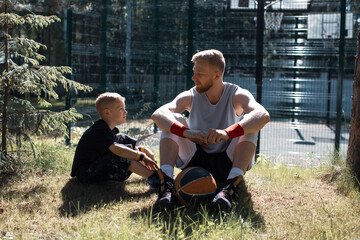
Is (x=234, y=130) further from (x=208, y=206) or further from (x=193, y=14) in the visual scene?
(x=193, y=14)

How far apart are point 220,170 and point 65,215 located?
1596 millimetres

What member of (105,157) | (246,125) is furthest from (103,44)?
(246,125)

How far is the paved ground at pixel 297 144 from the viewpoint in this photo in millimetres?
6290

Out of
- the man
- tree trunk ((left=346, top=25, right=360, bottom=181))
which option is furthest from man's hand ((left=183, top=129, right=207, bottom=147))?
tree trunk ((left=346, top=25, right=360, bottom=181))

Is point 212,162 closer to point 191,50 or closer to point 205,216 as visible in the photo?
point 205,216

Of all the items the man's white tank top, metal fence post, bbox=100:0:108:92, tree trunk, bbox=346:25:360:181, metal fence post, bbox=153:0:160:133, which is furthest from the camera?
metal fence post, bbox=153:0:160:133

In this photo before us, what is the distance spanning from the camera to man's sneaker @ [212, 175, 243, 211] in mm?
3414

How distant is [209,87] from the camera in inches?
162

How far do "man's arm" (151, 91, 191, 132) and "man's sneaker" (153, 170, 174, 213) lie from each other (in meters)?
0.46

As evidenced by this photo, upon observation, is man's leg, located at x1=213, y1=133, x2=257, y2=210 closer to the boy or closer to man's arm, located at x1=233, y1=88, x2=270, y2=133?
man's arm, located at x1=233, y1=88, x2=270, y2=133

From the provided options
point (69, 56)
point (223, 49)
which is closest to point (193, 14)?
point (223, 49)

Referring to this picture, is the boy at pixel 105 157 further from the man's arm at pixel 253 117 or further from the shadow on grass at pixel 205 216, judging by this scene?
the man's arm at pixel 253 117

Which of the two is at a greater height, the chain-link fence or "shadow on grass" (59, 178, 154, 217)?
the chain-link fence

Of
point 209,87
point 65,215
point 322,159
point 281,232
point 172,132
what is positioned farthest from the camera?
point 322,159
